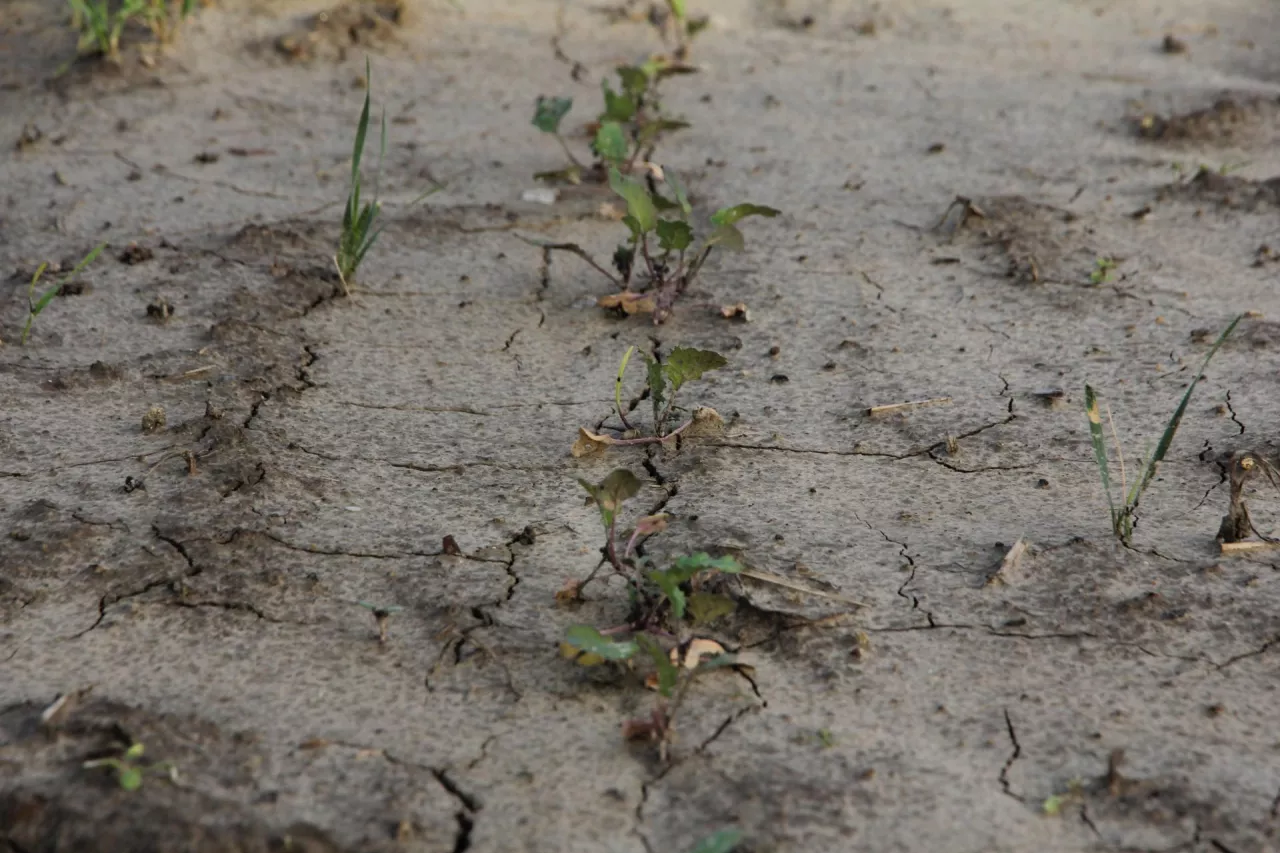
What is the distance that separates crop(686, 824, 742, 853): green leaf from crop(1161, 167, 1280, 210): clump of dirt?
9.57ft

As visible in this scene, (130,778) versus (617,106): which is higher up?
(617,106)

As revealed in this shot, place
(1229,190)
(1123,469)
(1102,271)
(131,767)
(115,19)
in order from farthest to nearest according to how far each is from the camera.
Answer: (115,19)
(1229,190)
(1102,271)
(1123,469)
(131,767)

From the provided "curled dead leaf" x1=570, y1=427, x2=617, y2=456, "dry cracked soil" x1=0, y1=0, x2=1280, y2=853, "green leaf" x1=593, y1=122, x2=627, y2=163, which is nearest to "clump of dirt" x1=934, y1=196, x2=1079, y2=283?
"dry cracked soil" x1=0, y1=0, x2=1280, y2=853

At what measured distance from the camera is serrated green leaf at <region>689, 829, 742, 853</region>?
1779 millimetres

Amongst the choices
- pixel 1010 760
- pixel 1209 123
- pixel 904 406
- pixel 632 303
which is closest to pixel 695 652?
pixel 1010 760

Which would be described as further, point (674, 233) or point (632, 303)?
point (632, 303)

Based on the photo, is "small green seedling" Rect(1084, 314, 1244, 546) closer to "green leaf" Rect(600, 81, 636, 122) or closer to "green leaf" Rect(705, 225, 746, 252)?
"green leaf" Rect(705, 225, 746, 252)

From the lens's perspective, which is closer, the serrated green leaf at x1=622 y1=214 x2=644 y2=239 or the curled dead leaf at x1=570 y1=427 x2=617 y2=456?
the curled dead leaf at x1=570 y1=427 x2=617 y2=456

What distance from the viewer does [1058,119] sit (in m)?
4.59

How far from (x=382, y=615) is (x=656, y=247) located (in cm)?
181

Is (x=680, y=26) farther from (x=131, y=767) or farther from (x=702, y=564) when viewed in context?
(x=131, y=767)

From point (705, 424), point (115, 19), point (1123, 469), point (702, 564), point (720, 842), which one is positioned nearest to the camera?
point (720, 842)

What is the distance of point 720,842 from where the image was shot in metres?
1.79

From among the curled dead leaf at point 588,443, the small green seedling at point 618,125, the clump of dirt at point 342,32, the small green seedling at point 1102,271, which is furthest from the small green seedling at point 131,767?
the clump of dirt at point 342,32
